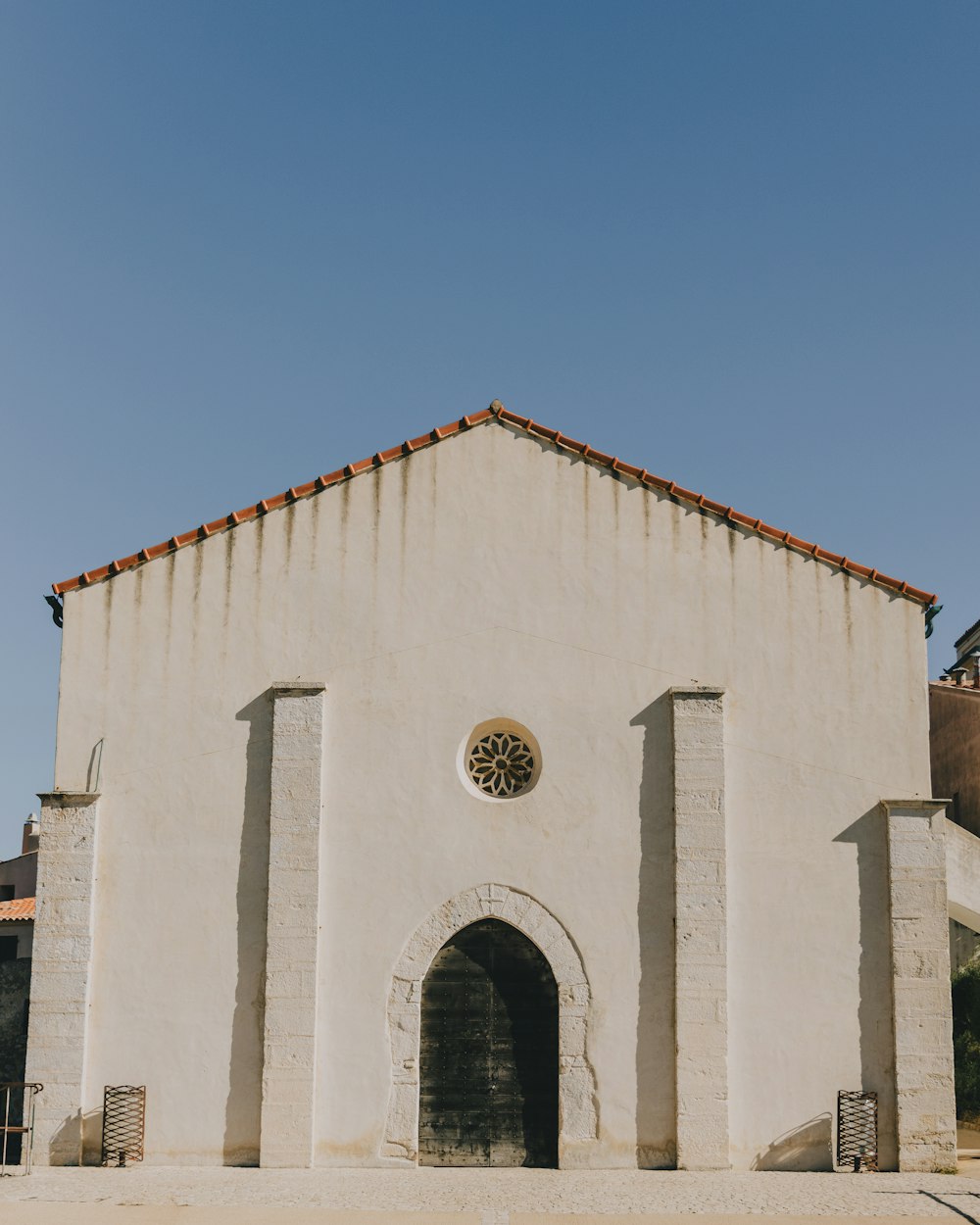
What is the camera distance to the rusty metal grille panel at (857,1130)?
13922 millimetres

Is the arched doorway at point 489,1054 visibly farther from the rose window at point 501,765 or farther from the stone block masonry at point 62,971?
the stone block masonry at point 62,971

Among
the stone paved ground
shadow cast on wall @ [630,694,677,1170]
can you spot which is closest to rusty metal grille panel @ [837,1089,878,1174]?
the stone paved ground

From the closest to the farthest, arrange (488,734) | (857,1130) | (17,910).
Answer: (857,1130)
(488,734)
(17,910)

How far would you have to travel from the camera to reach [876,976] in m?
14.3

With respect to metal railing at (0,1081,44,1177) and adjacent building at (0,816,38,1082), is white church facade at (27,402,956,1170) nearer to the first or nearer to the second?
metal railing at (0,1081,44,1177)

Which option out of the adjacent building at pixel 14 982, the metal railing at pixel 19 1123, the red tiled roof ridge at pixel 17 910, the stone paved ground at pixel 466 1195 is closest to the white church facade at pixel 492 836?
the metal railing at pixel 19 1123

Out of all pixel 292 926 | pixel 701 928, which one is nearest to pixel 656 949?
pixel 701 928

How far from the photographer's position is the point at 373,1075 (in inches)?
559

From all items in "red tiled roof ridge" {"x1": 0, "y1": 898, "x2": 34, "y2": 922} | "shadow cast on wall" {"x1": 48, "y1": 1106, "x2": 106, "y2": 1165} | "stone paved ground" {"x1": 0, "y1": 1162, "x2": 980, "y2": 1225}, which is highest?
"red tiled roof ridge" {"x1": 0, "y1": 898, "x2": 34, "y2": 922}

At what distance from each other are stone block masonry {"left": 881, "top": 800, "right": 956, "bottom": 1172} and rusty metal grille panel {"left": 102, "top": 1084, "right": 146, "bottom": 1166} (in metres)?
8.07

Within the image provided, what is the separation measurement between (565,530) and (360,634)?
2.66 m

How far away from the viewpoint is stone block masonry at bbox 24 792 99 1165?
46.5ft

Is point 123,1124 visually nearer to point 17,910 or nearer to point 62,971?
point 62,971

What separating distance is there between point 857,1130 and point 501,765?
5.40m
